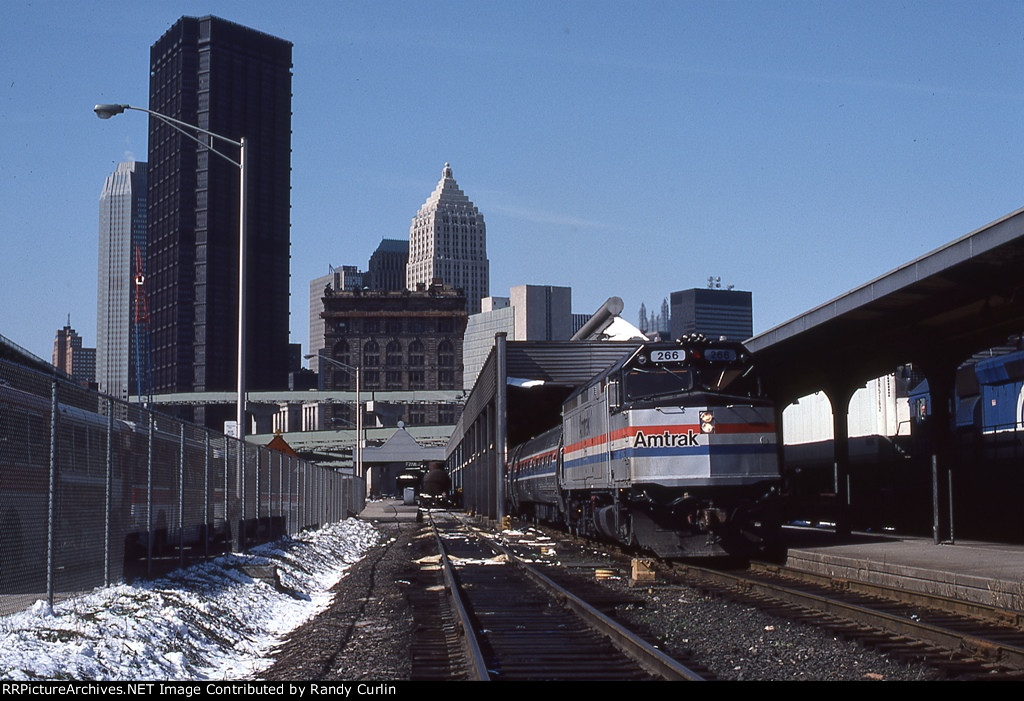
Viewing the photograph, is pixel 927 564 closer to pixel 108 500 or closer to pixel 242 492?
pixel 108 500

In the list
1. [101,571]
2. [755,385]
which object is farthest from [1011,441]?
[101,571]

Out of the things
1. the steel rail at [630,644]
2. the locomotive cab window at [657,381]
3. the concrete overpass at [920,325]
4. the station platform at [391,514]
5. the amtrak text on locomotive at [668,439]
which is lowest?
the station platform at [391,514]

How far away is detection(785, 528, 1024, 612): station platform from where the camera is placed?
14148 mm

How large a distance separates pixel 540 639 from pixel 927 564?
298 inches

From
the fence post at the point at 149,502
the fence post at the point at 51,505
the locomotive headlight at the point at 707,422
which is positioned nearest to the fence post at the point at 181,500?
the fence post at the point at 149,502

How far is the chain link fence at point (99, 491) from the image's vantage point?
422 inches

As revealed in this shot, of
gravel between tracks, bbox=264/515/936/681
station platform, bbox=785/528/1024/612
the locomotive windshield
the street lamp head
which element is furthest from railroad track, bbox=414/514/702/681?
the street lamp head

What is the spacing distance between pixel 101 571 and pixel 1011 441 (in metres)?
18.9

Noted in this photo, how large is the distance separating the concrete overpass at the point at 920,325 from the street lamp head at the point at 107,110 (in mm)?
13456

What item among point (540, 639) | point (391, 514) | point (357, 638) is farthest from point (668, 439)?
point (391, 514)

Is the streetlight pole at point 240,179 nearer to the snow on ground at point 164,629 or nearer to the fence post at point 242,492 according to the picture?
the fence post at point 242,492

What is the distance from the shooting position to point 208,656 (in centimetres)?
1096

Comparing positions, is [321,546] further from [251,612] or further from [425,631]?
[425,631]

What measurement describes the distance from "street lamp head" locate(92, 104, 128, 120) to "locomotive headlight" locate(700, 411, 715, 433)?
501 inches
